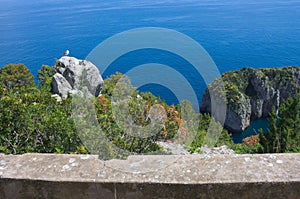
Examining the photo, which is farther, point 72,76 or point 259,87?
point 259,87

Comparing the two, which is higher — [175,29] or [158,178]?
[175,29]

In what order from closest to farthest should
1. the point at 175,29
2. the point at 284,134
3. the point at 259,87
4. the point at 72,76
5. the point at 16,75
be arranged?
the point at 284,134
the point at 72,76
the point at 16,75
the point at 259,87
the point at 175,29

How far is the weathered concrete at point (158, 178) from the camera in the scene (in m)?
2.31

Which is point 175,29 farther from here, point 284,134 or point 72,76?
point 284,134

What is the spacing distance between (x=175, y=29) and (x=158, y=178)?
86234 millimetres

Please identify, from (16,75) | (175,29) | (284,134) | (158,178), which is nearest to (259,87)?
(284,134)

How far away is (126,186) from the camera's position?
7.67 ft

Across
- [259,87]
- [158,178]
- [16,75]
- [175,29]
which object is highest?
[175,29]

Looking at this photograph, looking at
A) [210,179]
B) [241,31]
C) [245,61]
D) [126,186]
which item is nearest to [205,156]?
[210,179]

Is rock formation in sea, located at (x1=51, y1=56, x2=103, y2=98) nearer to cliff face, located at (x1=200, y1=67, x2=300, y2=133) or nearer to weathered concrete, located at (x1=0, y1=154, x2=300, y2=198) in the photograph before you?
weathered concrete, located at (x1=0, y1=154, x2=300, y2=198)

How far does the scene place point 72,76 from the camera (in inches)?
1032

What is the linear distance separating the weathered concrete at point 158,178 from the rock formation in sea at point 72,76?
18671mm

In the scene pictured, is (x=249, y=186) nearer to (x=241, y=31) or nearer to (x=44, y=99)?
(x=44, y=99)

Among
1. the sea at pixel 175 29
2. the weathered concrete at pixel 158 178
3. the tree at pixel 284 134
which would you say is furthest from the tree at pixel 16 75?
the weathered concrete at pixel 158 178
